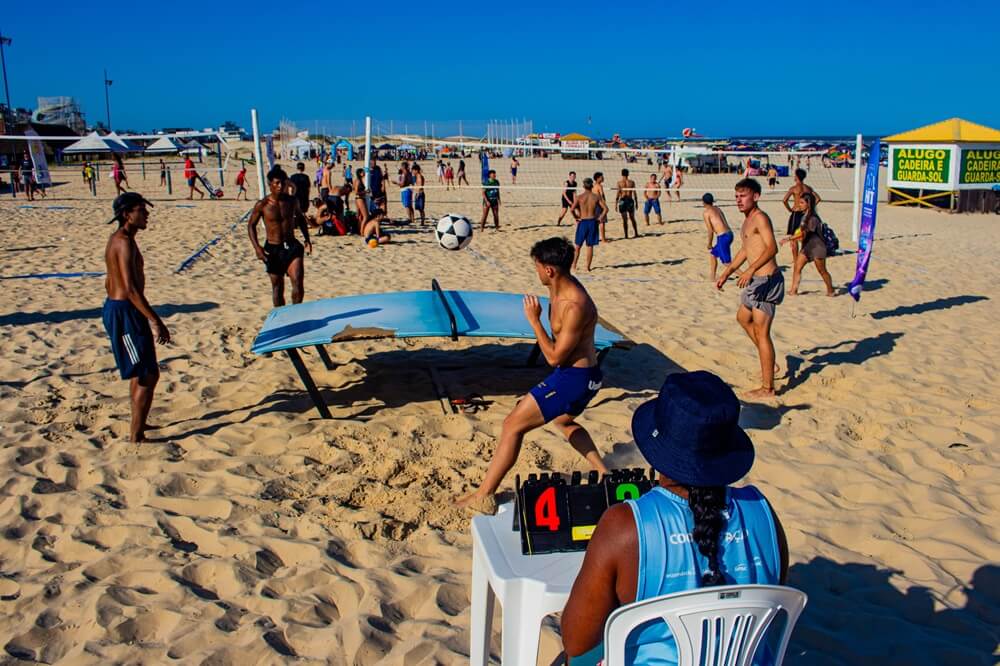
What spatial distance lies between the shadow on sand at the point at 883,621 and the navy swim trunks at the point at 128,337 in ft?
12.5

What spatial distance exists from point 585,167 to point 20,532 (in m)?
36.3

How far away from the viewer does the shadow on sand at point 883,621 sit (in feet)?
9.91

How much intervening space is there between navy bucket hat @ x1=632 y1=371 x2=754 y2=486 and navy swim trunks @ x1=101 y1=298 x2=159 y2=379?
12.7 ft

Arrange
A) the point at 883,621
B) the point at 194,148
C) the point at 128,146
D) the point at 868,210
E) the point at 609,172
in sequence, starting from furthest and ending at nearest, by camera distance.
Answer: the point at 609,172, the point at 194,148, the point at 128,146, the point at 868,210, the point at 883,621

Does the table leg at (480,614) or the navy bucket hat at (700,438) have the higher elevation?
the navy bucket hat at (700,438)

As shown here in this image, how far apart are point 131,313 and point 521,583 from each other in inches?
136

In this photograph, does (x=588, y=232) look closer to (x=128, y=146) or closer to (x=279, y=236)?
(x=279, y=236)

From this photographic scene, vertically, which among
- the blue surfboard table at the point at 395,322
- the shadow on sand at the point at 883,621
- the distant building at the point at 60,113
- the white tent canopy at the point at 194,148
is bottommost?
the shadow on sand at the point at 883,621

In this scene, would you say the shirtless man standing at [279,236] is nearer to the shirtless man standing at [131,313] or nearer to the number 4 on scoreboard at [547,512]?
the shirtless man standing at [131,313]

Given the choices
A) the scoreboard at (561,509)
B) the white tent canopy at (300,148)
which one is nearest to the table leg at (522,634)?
the scoreboard at (561,509)

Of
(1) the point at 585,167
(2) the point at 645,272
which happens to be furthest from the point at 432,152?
(2) the point at 645,272

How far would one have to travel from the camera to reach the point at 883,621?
3.24 m

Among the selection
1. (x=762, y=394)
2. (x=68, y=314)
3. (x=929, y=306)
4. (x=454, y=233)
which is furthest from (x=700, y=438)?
(x=929, y=306)

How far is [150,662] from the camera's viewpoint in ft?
9.52
